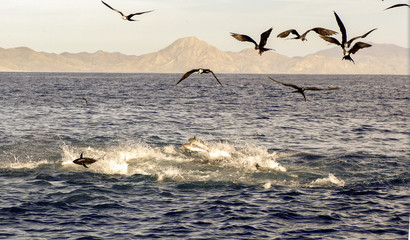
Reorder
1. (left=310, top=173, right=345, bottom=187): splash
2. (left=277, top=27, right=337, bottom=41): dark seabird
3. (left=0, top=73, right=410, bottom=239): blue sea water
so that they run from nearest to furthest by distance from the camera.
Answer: (left=277, top=27, right=337, bottom=41): dark seabird, (left=0, top=73, right=410, bottom=239): blue sea water, (left=310, top=173, right=345, bottom=187): splash

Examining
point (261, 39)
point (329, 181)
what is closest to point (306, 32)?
point (261, 39)

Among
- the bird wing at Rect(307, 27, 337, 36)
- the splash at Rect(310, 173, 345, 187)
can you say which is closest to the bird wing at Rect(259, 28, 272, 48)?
the bird wing at Rect(307, 27, 337, 36)

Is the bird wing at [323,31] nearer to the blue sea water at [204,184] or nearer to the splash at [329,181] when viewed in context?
the blue sea water at [204,184]

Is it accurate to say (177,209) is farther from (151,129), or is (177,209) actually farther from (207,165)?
(151,129)

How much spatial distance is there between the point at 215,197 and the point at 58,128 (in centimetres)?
2622

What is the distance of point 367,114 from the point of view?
63656 millimetres

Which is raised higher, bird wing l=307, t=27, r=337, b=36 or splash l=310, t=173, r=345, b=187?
bird wing l=307, t=27, r=337, b=36

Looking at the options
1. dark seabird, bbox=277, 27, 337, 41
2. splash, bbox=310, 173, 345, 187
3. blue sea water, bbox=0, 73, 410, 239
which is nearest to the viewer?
dark seabird, bbox=277, 27, 337, 41

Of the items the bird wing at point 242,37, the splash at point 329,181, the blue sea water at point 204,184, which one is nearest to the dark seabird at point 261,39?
the bird wing at point 242,37

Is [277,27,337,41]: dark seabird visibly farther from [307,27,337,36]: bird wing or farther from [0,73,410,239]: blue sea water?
[0,73,410,239]: blue sea water

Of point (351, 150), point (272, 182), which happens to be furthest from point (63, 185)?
point (351, 150)

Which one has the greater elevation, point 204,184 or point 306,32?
point 306,32

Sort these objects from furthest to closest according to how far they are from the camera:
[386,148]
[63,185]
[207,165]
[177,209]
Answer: [386,148] < [207,165] < [63,185] < [177,209]

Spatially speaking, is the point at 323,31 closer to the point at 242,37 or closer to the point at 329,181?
the point at 242,37
